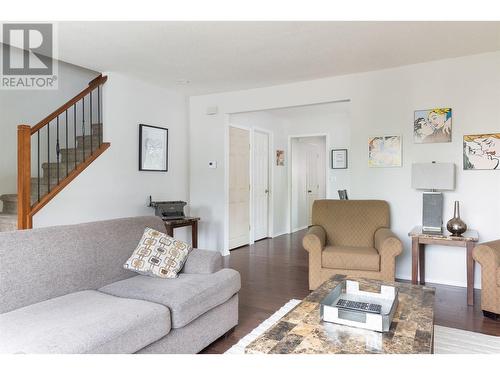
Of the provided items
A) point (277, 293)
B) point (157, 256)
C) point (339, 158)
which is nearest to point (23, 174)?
point (157, 256)

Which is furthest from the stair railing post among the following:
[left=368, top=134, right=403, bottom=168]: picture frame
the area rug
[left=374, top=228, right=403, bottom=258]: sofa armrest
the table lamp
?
the table lamp

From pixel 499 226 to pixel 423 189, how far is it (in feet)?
2.52

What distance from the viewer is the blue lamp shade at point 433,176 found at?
135 inches

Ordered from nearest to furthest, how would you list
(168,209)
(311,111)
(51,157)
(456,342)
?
(456,342)
(168,209)
(51,157)
(311,111)

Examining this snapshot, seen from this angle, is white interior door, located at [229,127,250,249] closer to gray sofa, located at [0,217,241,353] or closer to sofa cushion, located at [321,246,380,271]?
sofa cushion, located at [321,246,380,271]

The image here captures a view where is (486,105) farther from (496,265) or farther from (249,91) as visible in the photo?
(249,91)

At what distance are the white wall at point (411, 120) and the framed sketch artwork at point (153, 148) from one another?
1.44 metres

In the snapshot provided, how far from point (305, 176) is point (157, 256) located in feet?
19.1

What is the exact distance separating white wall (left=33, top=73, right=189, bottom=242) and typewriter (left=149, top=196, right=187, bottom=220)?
30cm

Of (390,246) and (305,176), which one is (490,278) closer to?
(390,246)

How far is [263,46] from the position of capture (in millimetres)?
3318
